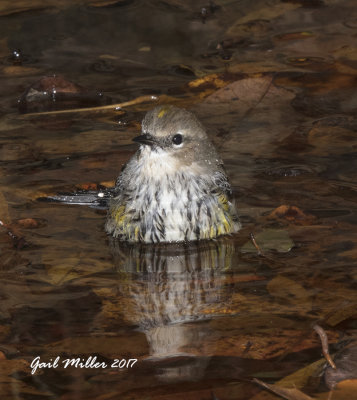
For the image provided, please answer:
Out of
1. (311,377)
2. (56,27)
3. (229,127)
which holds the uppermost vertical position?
(56,27)

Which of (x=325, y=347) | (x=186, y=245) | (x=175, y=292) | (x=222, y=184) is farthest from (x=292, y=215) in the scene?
(x=325, y=347)

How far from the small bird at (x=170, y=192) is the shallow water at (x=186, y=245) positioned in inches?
5.0

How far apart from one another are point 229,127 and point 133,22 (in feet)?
11.6

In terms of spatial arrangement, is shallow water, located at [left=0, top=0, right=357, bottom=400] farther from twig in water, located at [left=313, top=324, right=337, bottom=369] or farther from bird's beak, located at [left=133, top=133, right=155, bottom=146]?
bird's beak, located at [left=133, top=133, right=155, bottom=146]

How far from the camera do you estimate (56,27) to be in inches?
461

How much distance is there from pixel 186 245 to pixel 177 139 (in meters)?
0.79

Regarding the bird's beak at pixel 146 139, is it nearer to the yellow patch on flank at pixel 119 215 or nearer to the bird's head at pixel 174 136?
the bird's head at pixel 174 136

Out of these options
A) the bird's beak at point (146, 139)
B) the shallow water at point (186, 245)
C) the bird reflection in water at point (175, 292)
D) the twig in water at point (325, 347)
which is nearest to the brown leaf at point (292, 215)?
the shallow water at point (186, 245)

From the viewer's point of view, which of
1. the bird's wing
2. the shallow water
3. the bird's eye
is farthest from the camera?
the bird's wing

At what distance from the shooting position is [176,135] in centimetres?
695

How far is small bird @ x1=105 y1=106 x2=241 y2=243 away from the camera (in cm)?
685

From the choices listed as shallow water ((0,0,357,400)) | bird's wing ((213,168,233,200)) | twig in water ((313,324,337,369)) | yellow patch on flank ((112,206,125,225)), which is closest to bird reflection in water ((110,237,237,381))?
shallow water ((0,0,357,400))

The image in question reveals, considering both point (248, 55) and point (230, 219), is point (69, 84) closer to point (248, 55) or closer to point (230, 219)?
point (248, 55)

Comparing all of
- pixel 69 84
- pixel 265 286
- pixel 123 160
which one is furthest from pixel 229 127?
pixel 265 286
